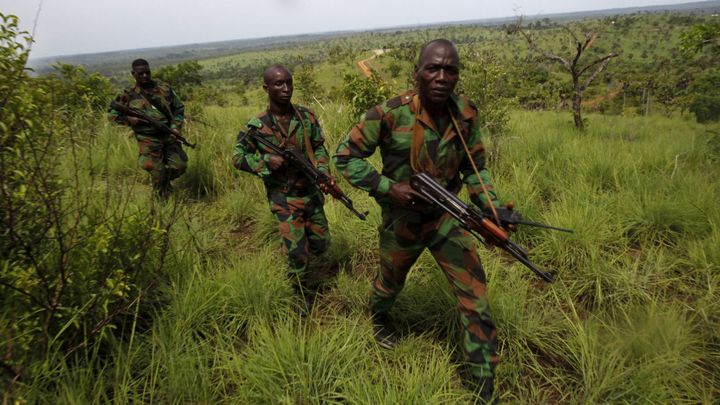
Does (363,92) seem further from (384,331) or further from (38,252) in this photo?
(38,252)

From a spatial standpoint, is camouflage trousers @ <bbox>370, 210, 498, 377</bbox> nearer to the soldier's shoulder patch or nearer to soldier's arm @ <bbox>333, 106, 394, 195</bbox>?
soldier's arm @ <bbox>333, 106, 394, 195</bbox>

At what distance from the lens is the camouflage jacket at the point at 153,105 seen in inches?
172

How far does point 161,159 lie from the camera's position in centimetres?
445

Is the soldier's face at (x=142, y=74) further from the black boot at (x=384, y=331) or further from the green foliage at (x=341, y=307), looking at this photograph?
the black boot at (x=384, y=331)

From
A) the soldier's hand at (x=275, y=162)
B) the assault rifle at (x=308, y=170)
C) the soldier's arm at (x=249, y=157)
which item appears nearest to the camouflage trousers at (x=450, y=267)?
the assault rifle at (x=308, y=170)

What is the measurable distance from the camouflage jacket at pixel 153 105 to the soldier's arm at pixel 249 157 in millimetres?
2149

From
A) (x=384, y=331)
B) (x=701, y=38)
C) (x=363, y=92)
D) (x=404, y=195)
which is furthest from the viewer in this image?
(x=363, y=92)

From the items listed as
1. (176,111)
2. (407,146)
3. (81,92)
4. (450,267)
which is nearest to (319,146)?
(407,146)

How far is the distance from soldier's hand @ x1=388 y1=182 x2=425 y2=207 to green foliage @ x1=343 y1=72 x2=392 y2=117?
432 centimetres

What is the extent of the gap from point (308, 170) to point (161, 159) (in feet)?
8.70

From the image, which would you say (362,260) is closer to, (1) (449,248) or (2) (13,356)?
(1) (449,248)

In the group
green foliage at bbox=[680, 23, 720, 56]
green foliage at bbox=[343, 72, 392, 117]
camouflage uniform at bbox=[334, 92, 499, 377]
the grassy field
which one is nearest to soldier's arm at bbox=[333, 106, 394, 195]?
camouflage uniform at bbox=[334, 92, 499, 377]

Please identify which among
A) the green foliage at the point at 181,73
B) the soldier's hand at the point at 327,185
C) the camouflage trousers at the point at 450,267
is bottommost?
the camouflage trousers at the point at 450,267

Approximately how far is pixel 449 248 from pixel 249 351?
4.28ft
